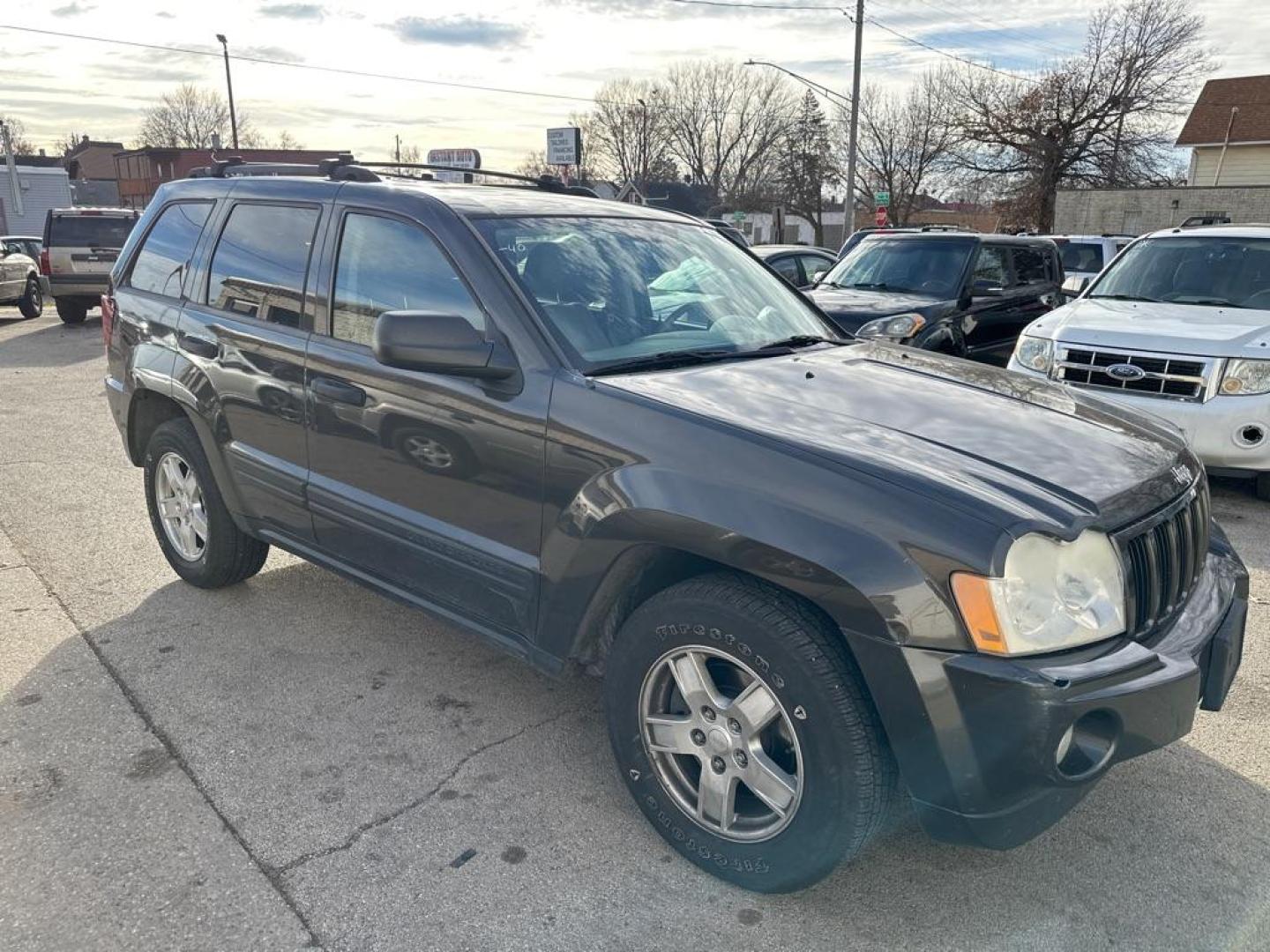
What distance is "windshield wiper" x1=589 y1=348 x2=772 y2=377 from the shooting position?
2.86 m

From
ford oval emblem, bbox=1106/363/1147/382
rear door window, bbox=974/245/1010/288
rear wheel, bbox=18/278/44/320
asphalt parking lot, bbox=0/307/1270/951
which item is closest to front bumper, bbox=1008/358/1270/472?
ford oval emblem, bbox=1106/363/1147/382

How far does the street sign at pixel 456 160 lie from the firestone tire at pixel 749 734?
2621mm

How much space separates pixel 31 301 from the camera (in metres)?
17.8

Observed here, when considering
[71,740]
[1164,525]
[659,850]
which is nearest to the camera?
[1164,525]

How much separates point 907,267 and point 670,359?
683cm

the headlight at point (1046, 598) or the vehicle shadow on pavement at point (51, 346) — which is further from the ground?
the headlight at point (1046, 598)

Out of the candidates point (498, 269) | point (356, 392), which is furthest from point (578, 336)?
point (356, 392)

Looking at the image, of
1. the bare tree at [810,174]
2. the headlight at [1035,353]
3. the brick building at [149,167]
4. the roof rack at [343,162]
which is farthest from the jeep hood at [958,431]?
the brick building at [149,167]

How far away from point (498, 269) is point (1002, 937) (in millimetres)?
2310

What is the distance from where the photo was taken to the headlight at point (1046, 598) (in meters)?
2.08

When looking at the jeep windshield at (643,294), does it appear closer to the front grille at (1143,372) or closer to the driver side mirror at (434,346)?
the driver side mirror at (434,346)

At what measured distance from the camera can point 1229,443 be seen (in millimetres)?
5688

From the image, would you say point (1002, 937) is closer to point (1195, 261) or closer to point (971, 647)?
point (971, 647)

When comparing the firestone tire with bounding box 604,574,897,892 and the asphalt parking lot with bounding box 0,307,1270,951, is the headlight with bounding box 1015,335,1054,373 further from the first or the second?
the firestone tire with bounding box 604,574,897,892
